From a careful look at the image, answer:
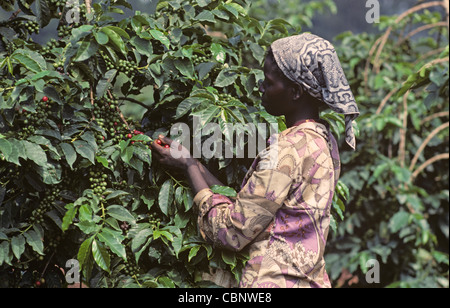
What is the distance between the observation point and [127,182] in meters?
1.82

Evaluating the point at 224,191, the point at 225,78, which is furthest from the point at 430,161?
the point at 224,191

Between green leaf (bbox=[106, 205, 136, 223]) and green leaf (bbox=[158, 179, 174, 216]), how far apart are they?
100 millimetres

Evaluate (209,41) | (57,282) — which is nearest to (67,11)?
(209,41)

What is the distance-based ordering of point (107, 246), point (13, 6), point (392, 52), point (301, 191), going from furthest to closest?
point (392, 52), point (13, 6), point (107, 246), point (301, 191)

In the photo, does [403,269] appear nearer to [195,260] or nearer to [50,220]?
[195,260]

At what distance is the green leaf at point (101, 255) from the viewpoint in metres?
1.58

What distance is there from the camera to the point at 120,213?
169 cm

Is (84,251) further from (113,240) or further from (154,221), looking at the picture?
(154,221)

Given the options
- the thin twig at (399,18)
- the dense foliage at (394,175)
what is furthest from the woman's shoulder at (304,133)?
the thin twig at (399,18)

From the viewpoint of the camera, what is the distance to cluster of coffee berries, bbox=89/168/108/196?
169cm

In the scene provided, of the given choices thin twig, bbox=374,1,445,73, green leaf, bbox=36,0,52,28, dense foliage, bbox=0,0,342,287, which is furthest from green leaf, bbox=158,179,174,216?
thin twig, bbox=374,1,445,73

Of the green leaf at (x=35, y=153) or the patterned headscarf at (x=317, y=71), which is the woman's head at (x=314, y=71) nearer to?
the patterned headscarf at (x=317, y=71)

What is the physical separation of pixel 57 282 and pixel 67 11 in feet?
3.11

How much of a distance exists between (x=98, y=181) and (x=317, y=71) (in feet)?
2.52
